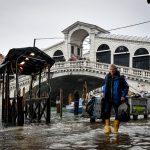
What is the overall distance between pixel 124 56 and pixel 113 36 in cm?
288

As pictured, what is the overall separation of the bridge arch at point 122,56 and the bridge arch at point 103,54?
0.97 meters

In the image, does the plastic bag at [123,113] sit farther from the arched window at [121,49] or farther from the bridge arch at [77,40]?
the bridge arch at [77,40]

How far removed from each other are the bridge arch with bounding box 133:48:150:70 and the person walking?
113ft

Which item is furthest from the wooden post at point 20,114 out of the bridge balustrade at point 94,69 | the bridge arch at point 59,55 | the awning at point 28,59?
the bridge arch at point 59,55

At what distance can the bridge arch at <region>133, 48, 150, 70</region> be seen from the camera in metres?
42.7

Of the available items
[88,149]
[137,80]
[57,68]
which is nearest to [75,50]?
[57,68]

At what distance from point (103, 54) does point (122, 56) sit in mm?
2629

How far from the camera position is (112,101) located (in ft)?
28.3

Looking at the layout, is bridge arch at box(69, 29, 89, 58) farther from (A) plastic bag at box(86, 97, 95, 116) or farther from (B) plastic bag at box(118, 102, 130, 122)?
(B) plastic bag at box(118, 102, 130, 122)

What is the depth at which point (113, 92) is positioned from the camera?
28.2 feet

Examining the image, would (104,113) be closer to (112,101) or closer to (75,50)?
(112,101)

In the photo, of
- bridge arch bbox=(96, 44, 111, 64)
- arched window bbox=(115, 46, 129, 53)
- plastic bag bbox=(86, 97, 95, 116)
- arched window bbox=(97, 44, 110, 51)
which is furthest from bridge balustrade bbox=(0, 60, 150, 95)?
plastic bag bbox=(86, 97, 95, 116)

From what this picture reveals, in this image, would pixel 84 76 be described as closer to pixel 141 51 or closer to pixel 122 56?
pixel 122 56

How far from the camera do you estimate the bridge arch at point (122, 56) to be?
44.4 meters
